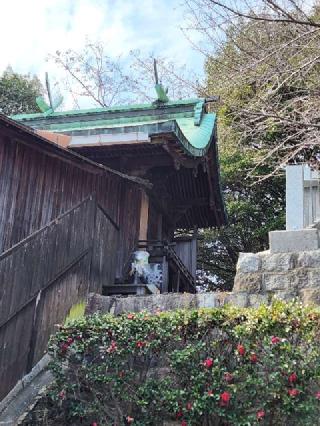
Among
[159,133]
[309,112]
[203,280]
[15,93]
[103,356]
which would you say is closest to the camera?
[103,356]

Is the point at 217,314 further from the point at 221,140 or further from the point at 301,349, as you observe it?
the point at 221,140

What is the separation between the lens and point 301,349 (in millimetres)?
4230

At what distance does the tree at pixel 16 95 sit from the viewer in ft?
66.6

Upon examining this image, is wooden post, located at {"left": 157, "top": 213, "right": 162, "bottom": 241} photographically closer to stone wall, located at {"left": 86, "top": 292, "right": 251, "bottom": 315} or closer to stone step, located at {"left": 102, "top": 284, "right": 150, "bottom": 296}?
stone step, located at {"left": 102, "top": 284, "right": 150, "bottom": 296}

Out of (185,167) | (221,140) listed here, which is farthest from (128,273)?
(221,140)

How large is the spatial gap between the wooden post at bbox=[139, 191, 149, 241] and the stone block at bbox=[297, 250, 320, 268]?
4.65m

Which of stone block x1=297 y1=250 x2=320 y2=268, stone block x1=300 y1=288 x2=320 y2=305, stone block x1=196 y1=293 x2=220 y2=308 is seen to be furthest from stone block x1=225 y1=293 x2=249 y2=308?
stone block x1=297 y1=250 x2=320 y2=268

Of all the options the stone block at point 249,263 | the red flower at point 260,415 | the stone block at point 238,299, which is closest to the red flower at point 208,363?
the red flower at point 260,415

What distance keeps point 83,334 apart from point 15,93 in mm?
17247

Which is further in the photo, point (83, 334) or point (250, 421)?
point (83, 334)

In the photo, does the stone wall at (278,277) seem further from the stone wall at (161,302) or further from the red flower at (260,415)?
the red flower at (260,415)

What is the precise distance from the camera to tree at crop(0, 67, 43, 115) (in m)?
20.3

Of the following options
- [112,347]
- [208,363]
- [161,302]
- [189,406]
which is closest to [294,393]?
[208,363]

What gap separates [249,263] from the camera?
21.3 feet
